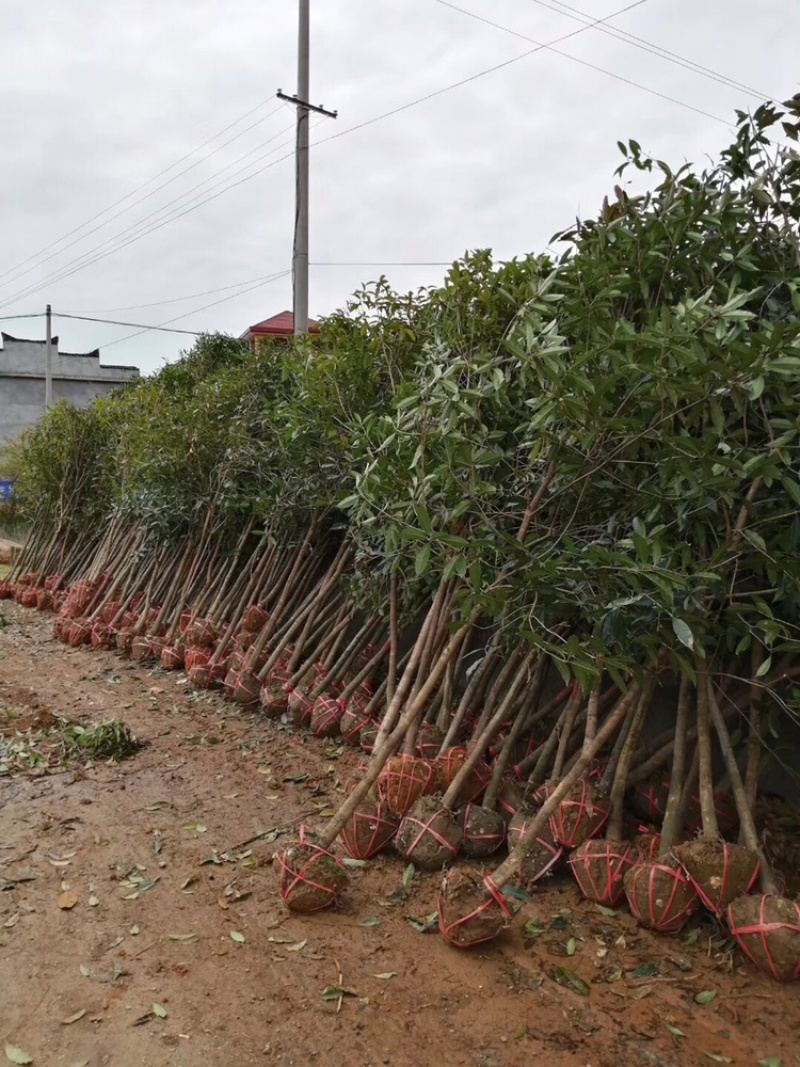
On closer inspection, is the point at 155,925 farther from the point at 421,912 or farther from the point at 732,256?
the point at 732,256

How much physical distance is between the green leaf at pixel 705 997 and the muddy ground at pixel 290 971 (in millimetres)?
11

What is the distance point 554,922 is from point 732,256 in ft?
7.88

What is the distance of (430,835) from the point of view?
306 centimetres

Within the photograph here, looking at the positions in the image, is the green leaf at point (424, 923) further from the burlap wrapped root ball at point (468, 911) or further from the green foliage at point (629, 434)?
the green foliage at point (629, 434)

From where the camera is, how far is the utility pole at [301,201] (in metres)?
9.19

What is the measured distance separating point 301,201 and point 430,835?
28.0 ft

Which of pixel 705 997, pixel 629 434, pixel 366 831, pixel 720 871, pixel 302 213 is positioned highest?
pixel 302 213

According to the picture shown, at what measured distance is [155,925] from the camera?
2758 millimetres

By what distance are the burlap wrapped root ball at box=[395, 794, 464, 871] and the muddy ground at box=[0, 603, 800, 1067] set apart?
8cm

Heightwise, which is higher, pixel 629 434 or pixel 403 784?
pixel 629 434

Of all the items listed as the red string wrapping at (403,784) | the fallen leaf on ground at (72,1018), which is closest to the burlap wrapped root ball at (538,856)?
the red string wrapping at (403,784)

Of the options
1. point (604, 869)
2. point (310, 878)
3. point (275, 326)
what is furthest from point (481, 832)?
point (275, 326)

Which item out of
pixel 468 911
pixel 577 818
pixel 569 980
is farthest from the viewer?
pixel 577 818

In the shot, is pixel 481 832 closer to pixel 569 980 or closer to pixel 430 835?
pixel 430 835
